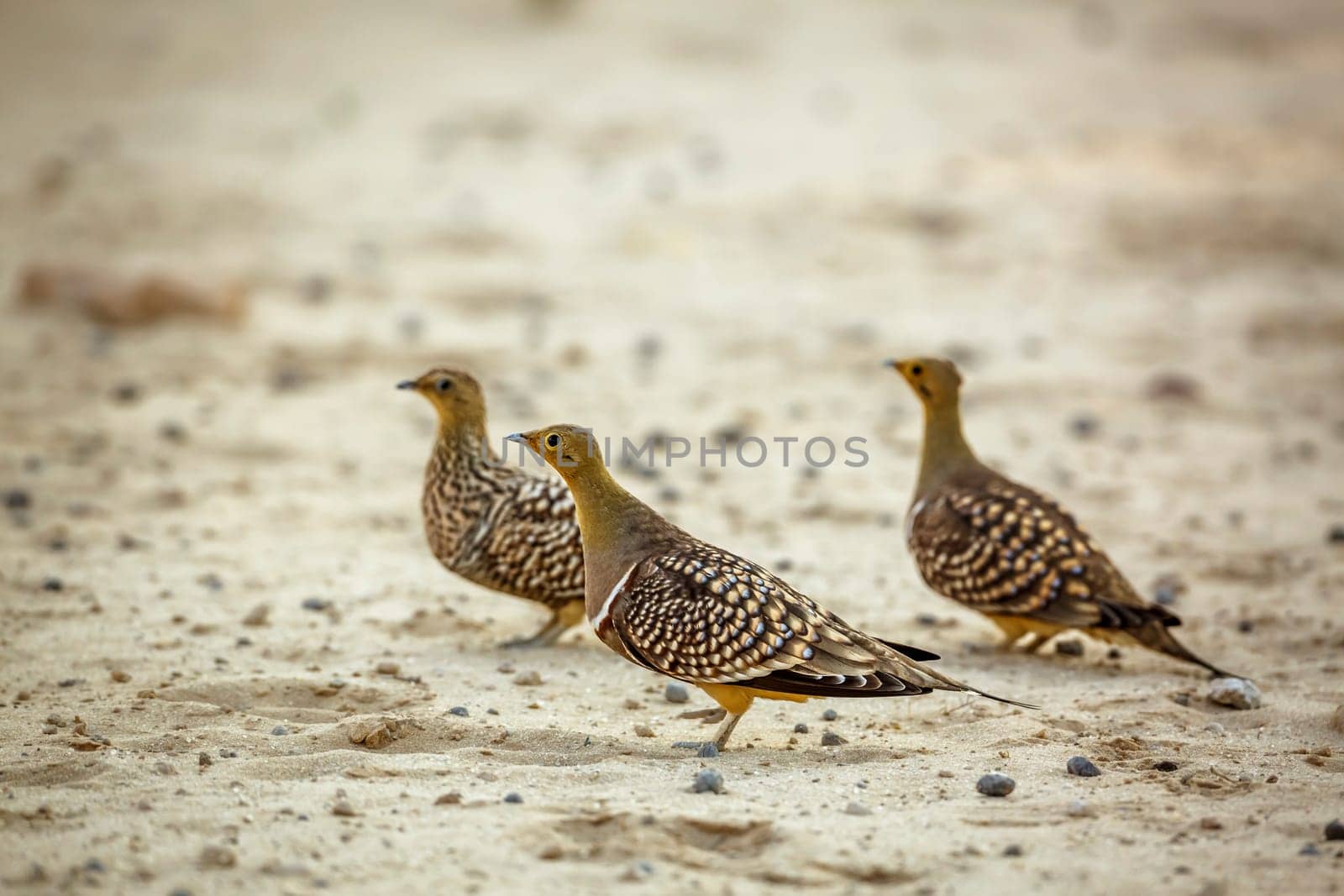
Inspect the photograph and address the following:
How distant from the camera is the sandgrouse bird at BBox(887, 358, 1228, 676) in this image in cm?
567

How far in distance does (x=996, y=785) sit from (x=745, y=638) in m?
0.90

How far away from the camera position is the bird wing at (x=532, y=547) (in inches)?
231

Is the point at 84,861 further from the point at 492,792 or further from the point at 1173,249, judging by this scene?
the point at 1173,249

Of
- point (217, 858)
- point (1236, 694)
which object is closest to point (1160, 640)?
point (1236, 694)

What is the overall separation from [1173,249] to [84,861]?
1101 centimetres

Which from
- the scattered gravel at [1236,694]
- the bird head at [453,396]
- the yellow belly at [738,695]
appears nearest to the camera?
the yellow belly at [738,695]

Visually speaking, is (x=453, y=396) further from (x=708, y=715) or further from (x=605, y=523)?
(x=708, y=715)

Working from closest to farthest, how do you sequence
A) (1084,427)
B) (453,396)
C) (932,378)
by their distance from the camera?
(453,396)
(932,378)
(1084,427)

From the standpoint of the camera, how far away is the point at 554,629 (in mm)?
6184

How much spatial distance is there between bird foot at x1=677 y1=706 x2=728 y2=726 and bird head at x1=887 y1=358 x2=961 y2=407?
201 cm

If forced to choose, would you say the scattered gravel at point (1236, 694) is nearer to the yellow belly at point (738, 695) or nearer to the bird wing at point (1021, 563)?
the bird wing at point (1021, 563)

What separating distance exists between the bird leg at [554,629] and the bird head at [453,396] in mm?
940

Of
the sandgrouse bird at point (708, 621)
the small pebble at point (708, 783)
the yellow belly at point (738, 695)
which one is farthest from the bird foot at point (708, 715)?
the small pebble at point (708, 783)

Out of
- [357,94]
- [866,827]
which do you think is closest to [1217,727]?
[866,827]
